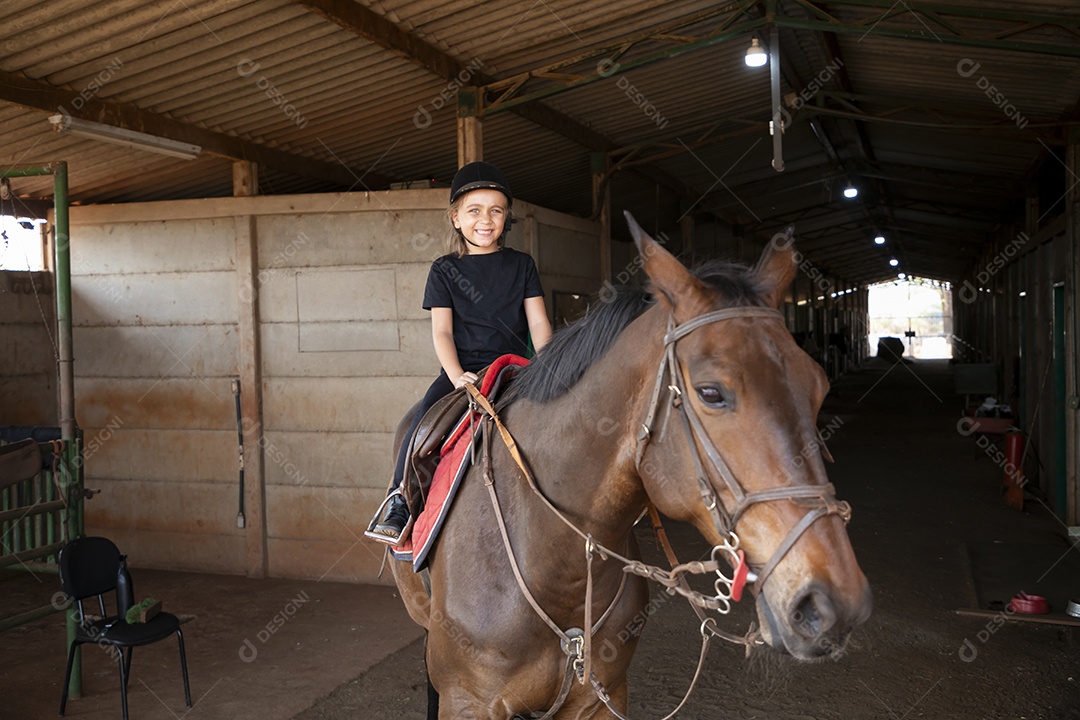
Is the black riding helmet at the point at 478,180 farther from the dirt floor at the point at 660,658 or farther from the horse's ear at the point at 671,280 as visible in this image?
the dirt floor at the point at 660,658

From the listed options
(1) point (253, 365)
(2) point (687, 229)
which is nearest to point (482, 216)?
(1) point (253, 365)

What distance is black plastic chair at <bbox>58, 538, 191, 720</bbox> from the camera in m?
4.10

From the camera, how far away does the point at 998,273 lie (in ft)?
47.6

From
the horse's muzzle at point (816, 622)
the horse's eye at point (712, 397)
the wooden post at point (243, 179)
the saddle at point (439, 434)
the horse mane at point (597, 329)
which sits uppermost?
the wooden post at point (243, 179)

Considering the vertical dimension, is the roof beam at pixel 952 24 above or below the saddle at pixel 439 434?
above

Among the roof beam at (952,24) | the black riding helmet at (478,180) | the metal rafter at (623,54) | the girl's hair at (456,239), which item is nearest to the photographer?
the black riding helmet at (478,180)

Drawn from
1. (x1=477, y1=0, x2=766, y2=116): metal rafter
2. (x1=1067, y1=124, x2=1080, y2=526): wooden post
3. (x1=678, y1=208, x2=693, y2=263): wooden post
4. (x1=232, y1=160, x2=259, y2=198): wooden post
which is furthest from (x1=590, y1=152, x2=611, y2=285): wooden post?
(x1=1067, y1=124, x2=1080, y2=526): wooden post

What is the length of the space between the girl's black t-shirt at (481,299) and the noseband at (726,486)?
3.87 ft

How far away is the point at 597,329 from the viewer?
1970 mm

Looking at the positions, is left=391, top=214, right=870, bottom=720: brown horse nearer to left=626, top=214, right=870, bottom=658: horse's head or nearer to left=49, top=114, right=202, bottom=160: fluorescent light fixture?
left=626, top=214, right=870, bottom=658: horse's head

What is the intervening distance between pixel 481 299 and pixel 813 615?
1714 millimetres

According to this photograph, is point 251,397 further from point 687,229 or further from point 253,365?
point 687,229

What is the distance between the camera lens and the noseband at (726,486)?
1460mm

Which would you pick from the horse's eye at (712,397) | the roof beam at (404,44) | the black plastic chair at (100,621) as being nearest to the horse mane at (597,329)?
the horse's eye at (712,397)
